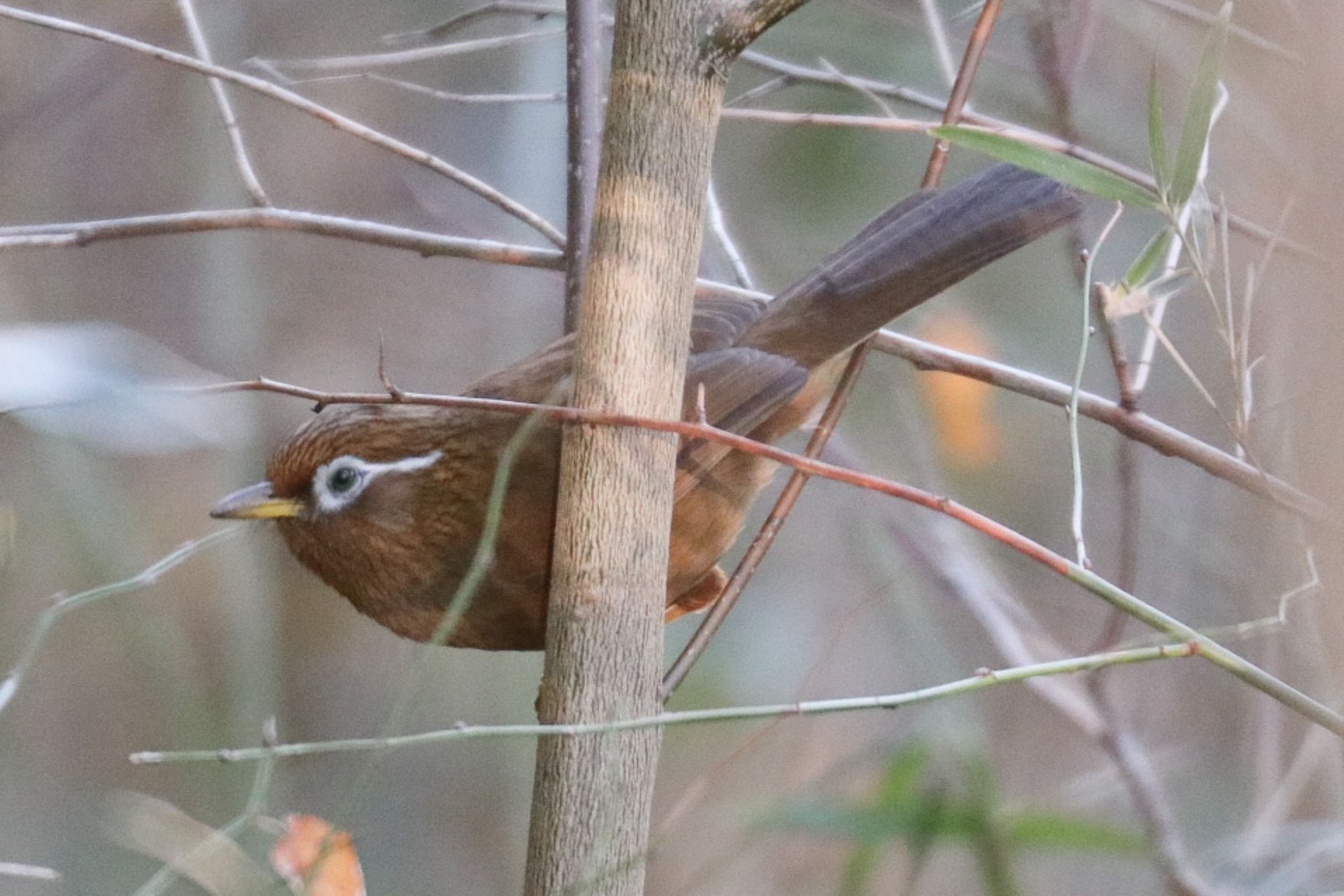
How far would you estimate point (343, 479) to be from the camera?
1.14 m

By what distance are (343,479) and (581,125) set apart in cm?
38

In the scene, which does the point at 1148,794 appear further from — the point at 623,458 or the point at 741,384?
the point at 623,458

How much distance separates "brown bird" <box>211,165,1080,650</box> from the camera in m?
1.12

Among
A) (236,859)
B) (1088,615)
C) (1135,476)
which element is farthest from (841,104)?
(236,859)

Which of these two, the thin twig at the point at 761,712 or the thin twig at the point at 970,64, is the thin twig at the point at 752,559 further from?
the thin twig at the point at 970,64

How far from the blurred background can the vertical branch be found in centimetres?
38

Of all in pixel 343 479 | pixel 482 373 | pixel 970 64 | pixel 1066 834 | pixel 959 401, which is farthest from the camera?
pixel 482 373

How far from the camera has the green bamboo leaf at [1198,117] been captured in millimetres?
739

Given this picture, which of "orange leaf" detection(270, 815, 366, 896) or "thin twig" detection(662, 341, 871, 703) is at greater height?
"thin twig" detection(662, 341, 871, 703)

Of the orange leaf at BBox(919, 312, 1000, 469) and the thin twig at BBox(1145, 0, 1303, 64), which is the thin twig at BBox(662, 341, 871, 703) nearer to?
the thin twig at BBox(1145, 0, 1303, 64)

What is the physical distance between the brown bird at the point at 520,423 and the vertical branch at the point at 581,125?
A: 0.27ft

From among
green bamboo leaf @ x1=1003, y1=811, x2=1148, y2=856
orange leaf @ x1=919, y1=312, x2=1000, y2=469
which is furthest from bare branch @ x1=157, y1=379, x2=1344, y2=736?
orange leaf @ x1=919, y1=312, x2=1000, y2=469

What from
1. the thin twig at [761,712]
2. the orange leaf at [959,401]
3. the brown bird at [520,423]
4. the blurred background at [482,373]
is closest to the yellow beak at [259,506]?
the brown bird at [520,423]

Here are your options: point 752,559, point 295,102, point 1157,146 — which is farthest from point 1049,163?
point 295,102
